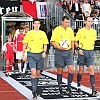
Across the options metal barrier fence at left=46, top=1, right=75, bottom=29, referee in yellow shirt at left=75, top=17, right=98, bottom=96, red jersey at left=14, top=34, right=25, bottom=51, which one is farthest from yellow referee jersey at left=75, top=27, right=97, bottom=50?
metal barrier fence at left=46, top=1, right=75, bottom=29

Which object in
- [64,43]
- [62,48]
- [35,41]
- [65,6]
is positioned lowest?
[62,48]

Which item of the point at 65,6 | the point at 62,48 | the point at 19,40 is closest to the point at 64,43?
the point at 62,48

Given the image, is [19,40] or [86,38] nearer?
[86,38]

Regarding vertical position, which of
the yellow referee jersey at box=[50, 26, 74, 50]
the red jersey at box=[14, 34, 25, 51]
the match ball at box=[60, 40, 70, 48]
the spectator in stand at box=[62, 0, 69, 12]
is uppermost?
the spectator in stand at box=[62, 0, 69, 12]

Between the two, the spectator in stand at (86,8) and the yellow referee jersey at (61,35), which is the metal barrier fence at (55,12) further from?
the yellow referee jersey at (61,35)

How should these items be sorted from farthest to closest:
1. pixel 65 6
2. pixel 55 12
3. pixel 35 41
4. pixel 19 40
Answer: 1. pixel 65 6
2. pixel 55 12
3. pixel 19 40
4. pixel 35 41

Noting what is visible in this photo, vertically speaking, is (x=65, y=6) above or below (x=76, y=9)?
above

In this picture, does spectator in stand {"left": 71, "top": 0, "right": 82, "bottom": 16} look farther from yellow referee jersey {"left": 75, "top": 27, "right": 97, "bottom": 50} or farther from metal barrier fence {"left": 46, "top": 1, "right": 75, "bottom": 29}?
yellow referee jersey {"left": 75, "top": 27, "right": 97, "bottom": 50}

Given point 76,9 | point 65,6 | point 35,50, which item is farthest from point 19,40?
point 76,9

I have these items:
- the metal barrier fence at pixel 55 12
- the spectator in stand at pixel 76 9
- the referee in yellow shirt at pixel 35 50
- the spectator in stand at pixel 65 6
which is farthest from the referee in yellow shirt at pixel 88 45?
the spectator in stand at pixel 76 9

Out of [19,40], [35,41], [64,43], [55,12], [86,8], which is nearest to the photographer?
[35,41]

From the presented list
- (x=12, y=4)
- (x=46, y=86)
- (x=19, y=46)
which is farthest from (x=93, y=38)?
(x=12, y=4)

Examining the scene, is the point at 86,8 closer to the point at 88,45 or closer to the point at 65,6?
the point at 65,6

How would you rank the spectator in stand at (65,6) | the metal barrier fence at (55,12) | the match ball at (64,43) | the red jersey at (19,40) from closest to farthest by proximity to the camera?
the match ball at (64,43) < the red jersey at (19,40) < the metal barrier fence at (55,12) < the spectator in stand at (65,6)
